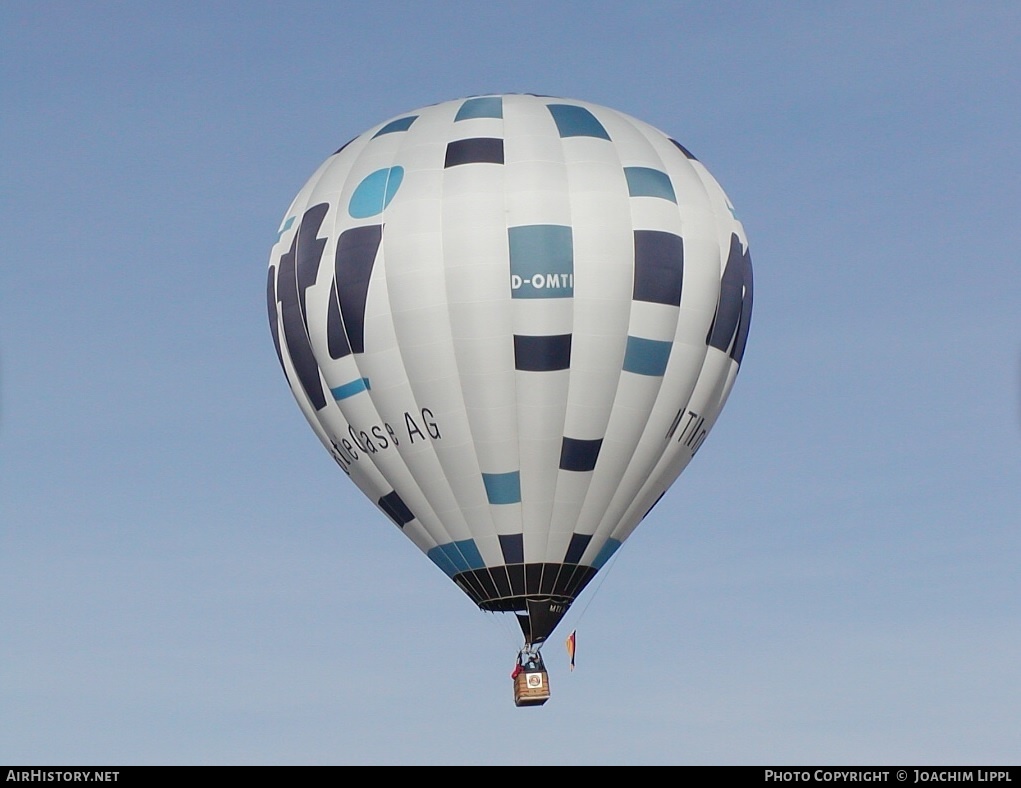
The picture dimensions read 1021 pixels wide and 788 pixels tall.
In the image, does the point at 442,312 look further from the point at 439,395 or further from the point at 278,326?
the point at 278,326

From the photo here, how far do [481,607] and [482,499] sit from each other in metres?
1.96

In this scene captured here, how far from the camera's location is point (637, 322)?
37969 mm

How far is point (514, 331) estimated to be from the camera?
37.5m

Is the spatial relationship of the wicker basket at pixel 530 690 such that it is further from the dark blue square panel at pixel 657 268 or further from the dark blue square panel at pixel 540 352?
the dark blue square panel at pixel 657 268

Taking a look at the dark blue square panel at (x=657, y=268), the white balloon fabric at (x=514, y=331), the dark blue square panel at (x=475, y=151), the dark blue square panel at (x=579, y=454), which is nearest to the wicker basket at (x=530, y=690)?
the white balloon fabric at (x=514, y=331)

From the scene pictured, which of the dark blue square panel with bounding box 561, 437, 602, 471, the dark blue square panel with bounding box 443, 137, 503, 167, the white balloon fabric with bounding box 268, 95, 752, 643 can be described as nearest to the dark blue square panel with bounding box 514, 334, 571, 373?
the white balloon fabric with bounding box 268, 95, 752, 643

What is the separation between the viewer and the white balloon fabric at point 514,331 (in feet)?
123

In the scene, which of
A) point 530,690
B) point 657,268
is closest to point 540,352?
point 657,268

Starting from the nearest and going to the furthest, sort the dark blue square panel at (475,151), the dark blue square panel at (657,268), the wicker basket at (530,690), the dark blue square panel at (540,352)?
the dark blue square panel at (540,352)
the wicker basket at (530,690)
the dark blue square panel at (657,268)
the dark blue square panel at (475,151)

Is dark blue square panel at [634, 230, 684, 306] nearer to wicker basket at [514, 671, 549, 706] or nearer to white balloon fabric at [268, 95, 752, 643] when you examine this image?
white balloon fabric at [268, 95, 752, 643]

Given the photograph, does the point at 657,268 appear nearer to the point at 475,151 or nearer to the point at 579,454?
the point at 579,454

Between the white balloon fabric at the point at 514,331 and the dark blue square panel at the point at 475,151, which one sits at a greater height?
the dark blue square panel at the point at 475,151

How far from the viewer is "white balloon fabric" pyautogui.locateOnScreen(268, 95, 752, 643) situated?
123ft

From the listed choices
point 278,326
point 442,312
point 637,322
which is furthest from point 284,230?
point 637,322
